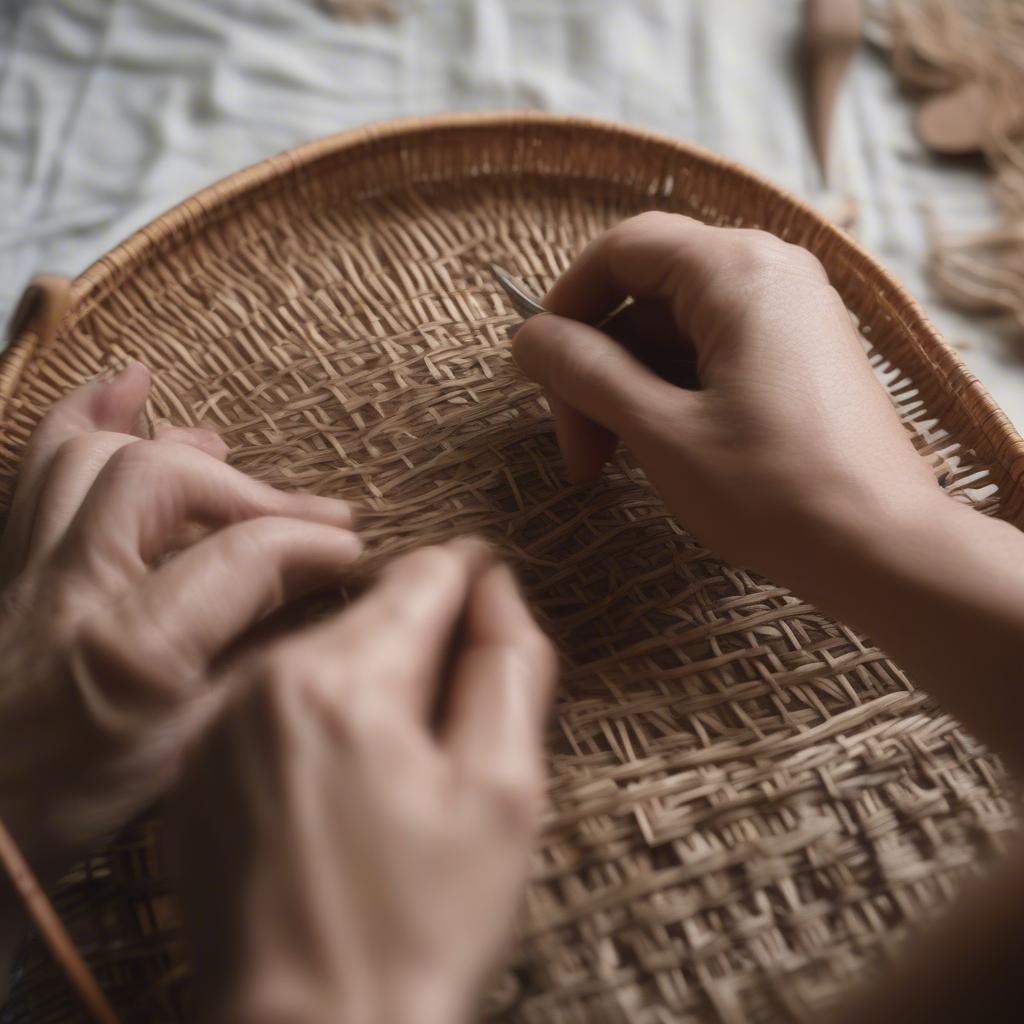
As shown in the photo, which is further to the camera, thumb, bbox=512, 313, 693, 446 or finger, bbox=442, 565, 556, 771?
thumb, bbox=512, 313, 693, 446

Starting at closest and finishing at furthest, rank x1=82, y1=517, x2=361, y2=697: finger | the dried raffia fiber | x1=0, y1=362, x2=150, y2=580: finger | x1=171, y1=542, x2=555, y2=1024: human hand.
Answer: x1=171, y1=542, x2=555, y2=1024: human hand → x1=82, y1=517, x2=361, y2=697: finger → x1=0, y1=362, x2=150, y2=580: finger → the dried raffia fiber

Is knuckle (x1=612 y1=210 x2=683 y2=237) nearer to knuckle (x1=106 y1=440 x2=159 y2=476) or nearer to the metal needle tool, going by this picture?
the metal needle tool

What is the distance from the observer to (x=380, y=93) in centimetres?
91

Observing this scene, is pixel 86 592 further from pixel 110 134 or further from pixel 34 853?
pixel 110 134

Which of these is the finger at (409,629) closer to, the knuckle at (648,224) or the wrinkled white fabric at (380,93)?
the knuckle at (648,224)

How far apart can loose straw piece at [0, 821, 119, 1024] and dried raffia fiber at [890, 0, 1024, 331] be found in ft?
2.44

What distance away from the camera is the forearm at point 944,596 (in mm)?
364

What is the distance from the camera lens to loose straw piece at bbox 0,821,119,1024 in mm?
310

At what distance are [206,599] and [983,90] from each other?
825 mm

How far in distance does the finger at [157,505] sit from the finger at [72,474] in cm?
2

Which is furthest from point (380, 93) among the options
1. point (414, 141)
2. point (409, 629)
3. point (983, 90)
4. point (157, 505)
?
point (409, 629)

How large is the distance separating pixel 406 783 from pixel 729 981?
164 mm

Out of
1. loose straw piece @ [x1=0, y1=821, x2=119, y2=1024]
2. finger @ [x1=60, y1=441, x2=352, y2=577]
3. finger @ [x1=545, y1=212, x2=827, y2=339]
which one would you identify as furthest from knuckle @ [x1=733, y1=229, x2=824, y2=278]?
loose straw piece @ [x1=0, y1=821, x2=119, y2=1024]

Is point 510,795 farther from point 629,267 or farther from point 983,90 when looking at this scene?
point 983,90
